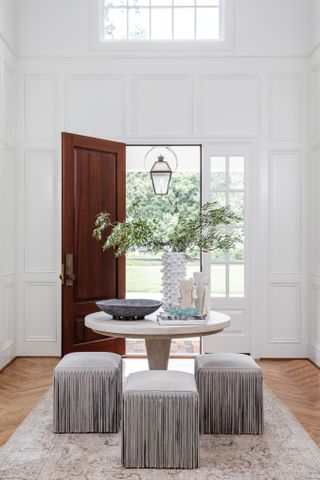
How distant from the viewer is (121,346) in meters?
5.69

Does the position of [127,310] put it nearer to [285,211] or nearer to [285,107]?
[285,211]

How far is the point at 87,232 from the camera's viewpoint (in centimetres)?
533

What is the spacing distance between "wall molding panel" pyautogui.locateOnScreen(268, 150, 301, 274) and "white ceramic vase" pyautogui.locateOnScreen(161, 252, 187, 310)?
88.1 inches

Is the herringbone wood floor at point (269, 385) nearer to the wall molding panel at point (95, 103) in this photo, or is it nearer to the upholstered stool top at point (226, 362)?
the upholstered stool top at point (226, 362)

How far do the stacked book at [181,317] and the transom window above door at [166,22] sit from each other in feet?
11.4

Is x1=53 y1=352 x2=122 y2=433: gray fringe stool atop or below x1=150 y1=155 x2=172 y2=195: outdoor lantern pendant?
below

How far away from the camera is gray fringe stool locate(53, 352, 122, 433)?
3514mm

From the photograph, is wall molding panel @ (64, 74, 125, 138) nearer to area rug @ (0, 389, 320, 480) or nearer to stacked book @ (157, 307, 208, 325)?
stacked book @ (157, 307, 208, 325)

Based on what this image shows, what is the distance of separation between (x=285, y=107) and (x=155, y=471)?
13.5 ft

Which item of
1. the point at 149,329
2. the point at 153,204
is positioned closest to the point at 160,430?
the point at 149,329

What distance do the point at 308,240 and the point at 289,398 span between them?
6.42 ft

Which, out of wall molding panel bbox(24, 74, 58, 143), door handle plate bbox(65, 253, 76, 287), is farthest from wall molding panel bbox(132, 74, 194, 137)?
door handle plate bbox(65, 253, 76, 287)

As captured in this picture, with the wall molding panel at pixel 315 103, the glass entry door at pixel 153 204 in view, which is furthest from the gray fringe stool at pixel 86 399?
the glass entry door at pixel 153 204

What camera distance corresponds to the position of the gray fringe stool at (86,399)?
351cm
